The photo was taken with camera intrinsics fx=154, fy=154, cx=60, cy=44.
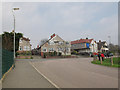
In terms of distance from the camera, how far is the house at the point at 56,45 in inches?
2569

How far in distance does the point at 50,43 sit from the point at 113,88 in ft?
197

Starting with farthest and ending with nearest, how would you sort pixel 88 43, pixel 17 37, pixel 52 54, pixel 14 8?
pixel 88 43
pixel 52 54
pixel 17 37
pixel 14 8

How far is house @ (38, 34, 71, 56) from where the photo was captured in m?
65.2

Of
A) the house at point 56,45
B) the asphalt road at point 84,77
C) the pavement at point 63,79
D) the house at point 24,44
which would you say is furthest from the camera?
the house at point 24,44

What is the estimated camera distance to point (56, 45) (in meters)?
67.9

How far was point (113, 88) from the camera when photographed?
693cm

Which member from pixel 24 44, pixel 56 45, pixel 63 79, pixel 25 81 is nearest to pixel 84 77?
pixel 63 79

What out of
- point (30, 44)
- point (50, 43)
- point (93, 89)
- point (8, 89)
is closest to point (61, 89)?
point (93, 89)

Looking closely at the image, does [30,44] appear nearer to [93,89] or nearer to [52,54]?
[52,54]

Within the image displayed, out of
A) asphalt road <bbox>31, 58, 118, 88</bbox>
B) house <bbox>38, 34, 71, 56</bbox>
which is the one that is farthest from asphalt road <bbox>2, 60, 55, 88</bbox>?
house <bbox>38, 34, 71, 56</bbox>

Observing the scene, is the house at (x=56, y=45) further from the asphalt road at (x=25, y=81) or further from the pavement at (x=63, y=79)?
the asphalt road at (x=25, y=81)

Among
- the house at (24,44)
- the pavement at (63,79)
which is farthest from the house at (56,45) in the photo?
the pavement at (63,79)

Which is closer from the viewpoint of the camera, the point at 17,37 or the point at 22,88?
the point at 22,88

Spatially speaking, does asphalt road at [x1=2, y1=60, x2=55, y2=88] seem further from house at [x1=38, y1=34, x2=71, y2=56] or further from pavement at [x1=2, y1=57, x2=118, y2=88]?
house at [x1=38, y1=34, x2=71, y2=56]
